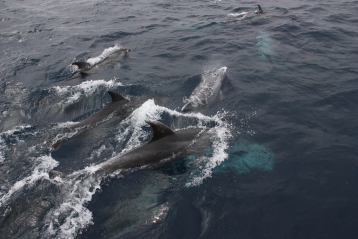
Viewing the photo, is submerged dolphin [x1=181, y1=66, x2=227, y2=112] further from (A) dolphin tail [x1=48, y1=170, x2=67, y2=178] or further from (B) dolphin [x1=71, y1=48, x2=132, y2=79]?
(B) dolphin [x1=71, y1=48, x2=132, y2=79]

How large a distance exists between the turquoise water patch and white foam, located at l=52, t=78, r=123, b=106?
8124 millimetres

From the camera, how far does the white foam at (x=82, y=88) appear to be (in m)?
13.6

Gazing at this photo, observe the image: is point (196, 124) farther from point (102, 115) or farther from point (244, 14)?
point (244, 14)

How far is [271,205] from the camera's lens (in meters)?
7.27

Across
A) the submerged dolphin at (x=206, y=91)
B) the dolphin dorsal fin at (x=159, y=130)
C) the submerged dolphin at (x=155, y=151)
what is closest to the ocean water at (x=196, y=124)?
the submerged dolphin at (x=155, y=151)

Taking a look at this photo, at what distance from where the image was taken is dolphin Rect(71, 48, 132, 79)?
15930 millimetres

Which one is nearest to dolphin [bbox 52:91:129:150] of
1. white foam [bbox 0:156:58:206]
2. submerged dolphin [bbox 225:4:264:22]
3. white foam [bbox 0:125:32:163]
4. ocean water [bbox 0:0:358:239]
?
ocean water [bbox 0:0:358:239]

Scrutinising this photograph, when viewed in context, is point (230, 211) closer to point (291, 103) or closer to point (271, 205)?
point (271, 205)

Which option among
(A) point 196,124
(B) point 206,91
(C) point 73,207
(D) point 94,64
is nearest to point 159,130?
(A) point 196,124

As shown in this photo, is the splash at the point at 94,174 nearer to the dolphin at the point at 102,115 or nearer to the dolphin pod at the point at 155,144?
the dolphin pod at the point at 155,144

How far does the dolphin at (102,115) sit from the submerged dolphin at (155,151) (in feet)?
9.25

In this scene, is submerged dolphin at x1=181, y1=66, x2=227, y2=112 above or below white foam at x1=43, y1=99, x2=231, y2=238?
above

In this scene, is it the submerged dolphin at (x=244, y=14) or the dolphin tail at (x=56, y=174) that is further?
the submerged dolphin at (x=244, y=14)

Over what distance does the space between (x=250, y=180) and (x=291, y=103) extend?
533cm
